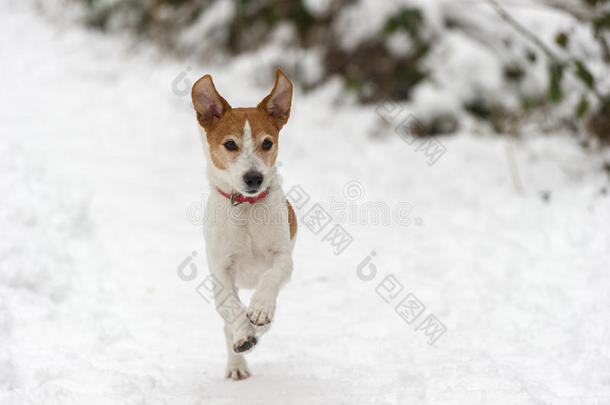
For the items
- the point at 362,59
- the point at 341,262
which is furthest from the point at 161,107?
the point at 341,262

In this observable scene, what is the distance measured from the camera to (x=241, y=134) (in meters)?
3.57

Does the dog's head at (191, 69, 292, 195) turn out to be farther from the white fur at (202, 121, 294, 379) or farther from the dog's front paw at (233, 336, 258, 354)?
the dog's front paw at (233, 336, 258, 354)

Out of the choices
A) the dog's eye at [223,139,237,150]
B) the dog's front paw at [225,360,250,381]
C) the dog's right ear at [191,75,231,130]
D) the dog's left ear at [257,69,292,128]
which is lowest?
Result: the dog's front paw at [225,360,250,381]

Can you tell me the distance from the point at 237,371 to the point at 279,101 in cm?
180

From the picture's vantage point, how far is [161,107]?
11.0 m

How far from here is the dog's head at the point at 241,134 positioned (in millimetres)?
3516

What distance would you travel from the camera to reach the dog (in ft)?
11.5

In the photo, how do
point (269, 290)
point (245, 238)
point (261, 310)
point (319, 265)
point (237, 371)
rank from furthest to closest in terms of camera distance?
point (319, 265) → point (237, 371) → point (245, 238) → point (269, 290) → point (261, 310)

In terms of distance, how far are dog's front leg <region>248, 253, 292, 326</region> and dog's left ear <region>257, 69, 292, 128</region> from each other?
0.86 metres

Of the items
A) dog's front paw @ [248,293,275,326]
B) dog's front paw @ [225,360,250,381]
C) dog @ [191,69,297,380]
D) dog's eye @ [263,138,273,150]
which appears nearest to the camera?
dog's front paw @ [248,293,275,326]

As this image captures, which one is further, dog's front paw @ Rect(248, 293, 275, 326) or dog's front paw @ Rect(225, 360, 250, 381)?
dog's front paw @ Rect(225, 360, 250, 381)

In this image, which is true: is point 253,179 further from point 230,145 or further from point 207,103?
point 207,103

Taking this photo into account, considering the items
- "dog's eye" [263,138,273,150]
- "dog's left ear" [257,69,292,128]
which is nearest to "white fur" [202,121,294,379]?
"dog's eye" [263,138,273,150]

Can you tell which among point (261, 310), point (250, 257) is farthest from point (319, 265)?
point (261, 310)
